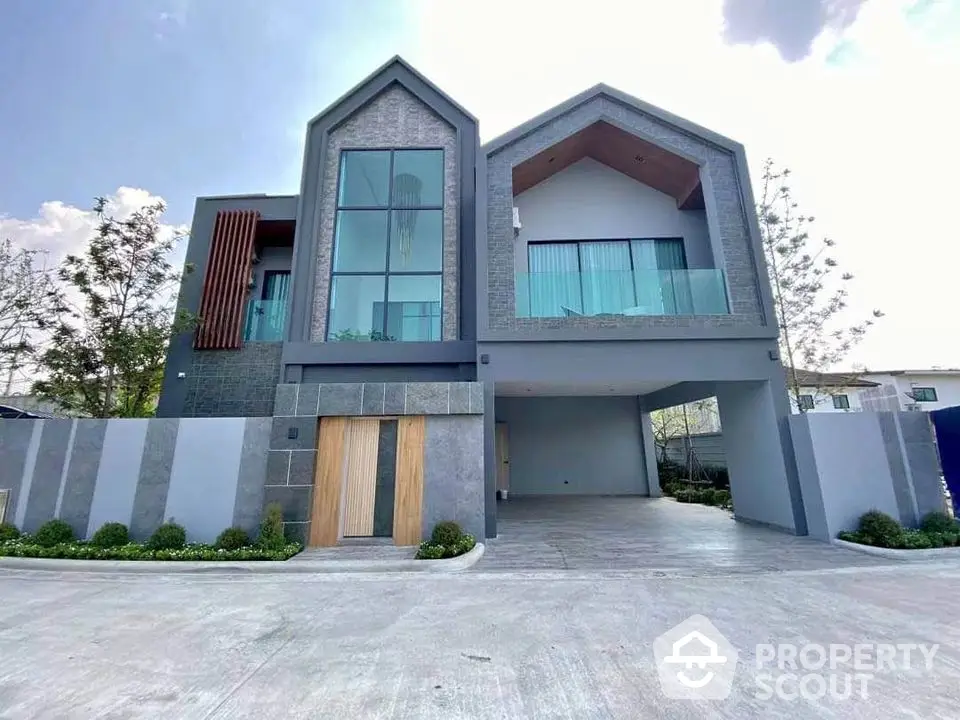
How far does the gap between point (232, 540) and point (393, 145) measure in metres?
9.47

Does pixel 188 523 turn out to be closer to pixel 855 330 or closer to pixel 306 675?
pixel 306 675

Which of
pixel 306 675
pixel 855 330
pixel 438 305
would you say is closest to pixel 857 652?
pixel 306 675

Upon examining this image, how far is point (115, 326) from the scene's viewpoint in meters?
8.75

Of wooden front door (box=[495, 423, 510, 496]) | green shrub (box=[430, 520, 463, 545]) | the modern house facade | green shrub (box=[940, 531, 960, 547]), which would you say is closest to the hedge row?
the modern house facade

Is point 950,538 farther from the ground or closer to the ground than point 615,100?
closer to the ground

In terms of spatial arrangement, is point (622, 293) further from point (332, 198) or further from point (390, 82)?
point (390, 82)

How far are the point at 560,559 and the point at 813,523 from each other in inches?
192

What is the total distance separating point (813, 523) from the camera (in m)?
7.33

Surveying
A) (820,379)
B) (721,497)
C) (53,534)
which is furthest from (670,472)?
(53,534)

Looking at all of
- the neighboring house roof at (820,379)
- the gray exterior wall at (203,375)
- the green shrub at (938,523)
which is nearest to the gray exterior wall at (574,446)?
the neighboring house roof at (820,379)

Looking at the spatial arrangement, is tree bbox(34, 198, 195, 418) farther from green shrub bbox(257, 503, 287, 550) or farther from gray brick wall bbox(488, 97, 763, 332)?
gray brick wall bbox(488, 97, 763, 332)


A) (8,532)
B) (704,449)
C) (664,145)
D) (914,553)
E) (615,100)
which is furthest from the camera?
(704,449)

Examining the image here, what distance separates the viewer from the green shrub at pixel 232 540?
6.45 metres

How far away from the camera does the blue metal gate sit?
711cm
